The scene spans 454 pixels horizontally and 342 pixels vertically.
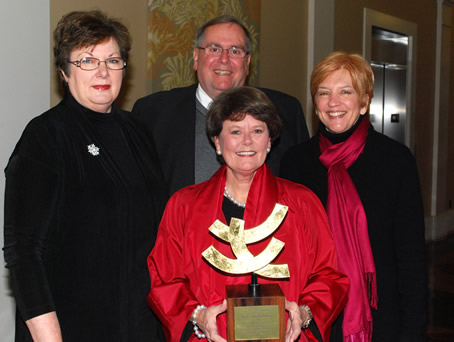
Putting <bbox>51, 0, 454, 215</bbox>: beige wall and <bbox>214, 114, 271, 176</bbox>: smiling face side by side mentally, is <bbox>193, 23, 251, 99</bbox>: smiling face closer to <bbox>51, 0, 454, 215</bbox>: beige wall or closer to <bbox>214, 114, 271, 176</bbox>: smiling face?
<bbox>214, 114, 271, 176</bbox>: smiling face

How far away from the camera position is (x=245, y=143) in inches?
87.7

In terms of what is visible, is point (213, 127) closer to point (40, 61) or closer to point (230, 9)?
point (40, 61)

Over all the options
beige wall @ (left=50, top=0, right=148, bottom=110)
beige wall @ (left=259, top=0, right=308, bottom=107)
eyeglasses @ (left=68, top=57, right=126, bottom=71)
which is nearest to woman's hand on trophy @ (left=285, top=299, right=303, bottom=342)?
eyeglasses @ (left=68, top=57, right=126, bottom=71)

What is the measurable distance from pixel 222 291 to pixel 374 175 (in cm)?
87

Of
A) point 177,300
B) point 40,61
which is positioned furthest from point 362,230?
point 40,61

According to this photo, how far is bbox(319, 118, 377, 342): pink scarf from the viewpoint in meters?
2.41

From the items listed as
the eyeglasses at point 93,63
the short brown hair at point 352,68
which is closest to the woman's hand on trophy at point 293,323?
the short brown hair at point 352,68

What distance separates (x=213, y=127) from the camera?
7.57ft

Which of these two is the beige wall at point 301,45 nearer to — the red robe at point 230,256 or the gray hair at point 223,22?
the gray hair at point 223,22

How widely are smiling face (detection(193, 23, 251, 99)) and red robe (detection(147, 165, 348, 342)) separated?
79cm

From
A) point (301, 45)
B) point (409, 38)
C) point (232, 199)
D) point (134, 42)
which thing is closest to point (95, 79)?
point (232, 199)

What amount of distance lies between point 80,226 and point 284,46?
4.43 m

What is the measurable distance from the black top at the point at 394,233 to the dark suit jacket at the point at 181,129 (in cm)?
60

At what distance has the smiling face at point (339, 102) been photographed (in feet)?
8.29
